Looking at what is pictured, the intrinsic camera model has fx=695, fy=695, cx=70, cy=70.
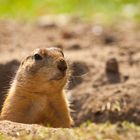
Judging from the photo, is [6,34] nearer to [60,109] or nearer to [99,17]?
[99,17]

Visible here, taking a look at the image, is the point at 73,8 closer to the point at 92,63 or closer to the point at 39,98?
the point at 92,63

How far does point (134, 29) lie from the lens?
12445 mm

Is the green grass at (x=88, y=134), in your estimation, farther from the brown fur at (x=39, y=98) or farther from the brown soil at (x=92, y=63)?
the brown soil at (x=92, y=63)

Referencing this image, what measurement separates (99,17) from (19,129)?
26.0 feet

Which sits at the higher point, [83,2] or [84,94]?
[83,2]

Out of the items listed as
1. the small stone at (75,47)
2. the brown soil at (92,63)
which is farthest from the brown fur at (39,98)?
the small stone at (75,47)

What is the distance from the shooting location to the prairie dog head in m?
7.13

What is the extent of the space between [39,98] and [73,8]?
7.24m

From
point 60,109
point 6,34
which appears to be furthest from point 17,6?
point 60,109

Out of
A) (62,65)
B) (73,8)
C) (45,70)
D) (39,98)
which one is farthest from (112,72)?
(73,8)

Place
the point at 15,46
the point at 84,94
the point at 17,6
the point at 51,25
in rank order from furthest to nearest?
the point at 17,6 → the point at 51,25 → the point at 15,46 → the point at 84,94

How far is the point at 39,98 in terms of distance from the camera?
7492 mm

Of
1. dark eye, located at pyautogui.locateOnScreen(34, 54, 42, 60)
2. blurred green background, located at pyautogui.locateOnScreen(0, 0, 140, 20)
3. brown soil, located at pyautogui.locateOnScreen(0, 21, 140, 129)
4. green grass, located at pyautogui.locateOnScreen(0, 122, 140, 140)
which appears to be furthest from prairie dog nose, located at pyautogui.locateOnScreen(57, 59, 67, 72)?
blurred green background, located at pyautogui.locateOnScreen(0, 0, 140, 20)

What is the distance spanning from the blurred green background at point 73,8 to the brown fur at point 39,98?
5986mm
